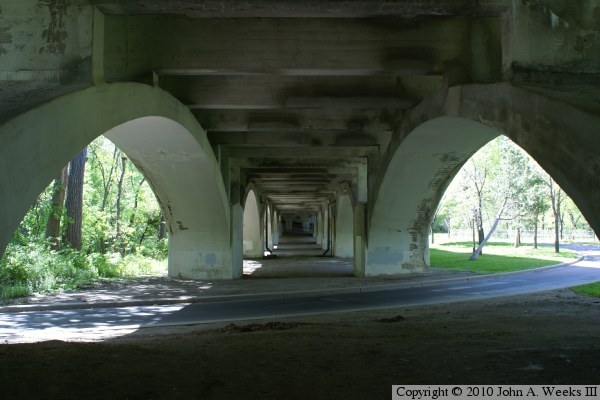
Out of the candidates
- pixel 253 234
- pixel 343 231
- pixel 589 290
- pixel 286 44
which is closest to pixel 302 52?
pixel 286 44

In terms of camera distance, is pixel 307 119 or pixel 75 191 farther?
pixel 75 191

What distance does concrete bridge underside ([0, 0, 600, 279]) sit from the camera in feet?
19.4

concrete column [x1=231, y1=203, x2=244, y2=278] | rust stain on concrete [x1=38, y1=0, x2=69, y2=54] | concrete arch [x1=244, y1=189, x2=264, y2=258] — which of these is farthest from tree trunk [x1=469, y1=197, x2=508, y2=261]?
rust stain on concrete [x1=38, y1=0, x2=69, y2=54]

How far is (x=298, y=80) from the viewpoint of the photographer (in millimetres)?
11922

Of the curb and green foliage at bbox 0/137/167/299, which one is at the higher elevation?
green foliage at bbox 0/137/167/299

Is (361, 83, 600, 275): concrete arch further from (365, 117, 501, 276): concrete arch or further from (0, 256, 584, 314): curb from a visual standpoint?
(0, 256, 584, 314): curb

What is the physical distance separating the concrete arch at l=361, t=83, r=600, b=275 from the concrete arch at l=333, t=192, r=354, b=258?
1533 cm

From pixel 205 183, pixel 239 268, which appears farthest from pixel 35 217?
pixel 205 183

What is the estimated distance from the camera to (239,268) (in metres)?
23.0

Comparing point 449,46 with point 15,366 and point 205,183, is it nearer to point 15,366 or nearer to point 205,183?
point 15,366

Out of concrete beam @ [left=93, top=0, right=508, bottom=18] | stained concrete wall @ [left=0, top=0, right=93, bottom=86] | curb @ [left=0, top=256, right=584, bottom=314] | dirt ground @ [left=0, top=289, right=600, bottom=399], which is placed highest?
concrete beam @ [left=93, top=0, right=508, bottom=18]

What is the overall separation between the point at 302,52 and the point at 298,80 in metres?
2.83

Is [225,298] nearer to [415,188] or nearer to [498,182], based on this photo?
[415,188]

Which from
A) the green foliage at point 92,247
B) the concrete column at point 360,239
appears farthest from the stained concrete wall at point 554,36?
the concrete column at point 360,239
